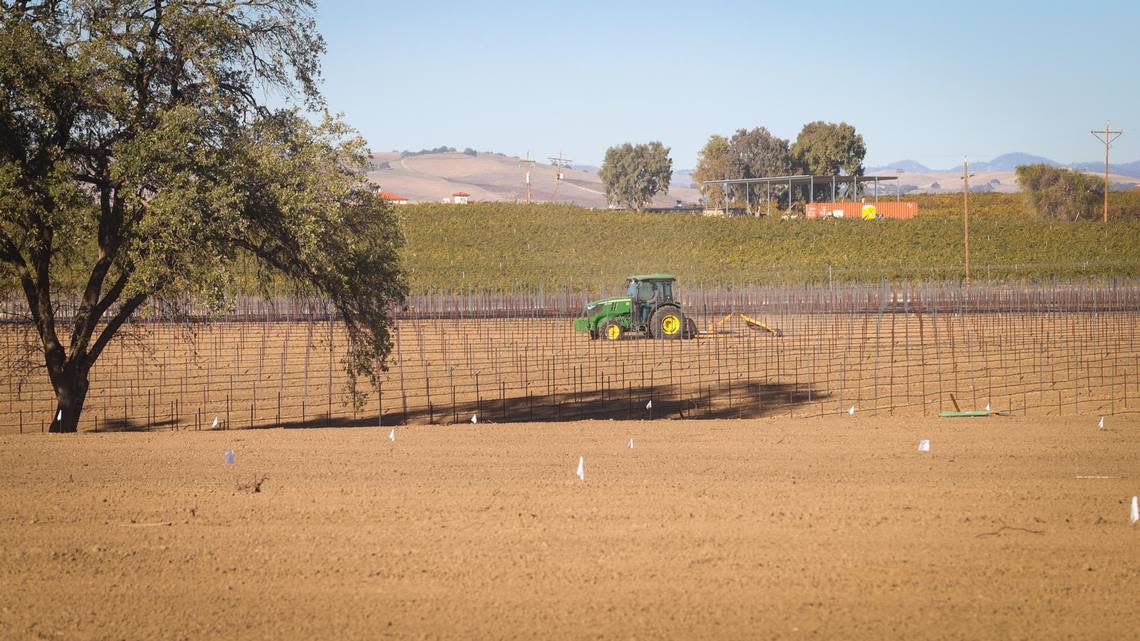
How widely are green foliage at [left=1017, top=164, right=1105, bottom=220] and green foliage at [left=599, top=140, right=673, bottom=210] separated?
35920 mm

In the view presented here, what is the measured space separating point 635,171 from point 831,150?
67.3ft

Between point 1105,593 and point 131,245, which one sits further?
point 131,245

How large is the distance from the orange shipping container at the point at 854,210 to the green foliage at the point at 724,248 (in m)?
5.67

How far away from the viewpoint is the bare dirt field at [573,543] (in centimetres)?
689

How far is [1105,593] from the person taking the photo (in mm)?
7332

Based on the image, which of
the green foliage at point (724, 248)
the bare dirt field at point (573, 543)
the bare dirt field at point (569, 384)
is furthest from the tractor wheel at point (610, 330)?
the green foliage at point (724, 248)

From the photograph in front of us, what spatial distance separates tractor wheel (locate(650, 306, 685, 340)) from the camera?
110ft

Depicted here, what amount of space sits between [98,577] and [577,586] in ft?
11.5

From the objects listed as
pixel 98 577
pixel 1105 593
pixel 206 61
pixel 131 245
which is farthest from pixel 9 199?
pixel 1105 593

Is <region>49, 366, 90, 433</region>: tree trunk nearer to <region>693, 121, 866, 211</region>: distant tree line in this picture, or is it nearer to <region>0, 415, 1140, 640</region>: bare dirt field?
<region>0, 415, 1140, 640</region>: bare dirt field

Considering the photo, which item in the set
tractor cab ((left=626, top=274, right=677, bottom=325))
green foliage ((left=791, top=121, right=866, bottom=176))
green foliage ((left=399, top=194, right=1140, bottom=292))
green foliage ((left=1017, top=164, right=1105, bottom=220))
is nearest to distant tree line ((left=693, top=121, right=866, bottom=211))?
green foliage ((left=791, top=121, right=866, bottom=176))

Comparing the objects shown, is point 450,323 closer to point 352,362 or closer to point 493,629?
point 352,362

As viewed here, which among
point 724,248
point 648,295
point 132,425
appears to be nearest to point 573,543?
point 132,425

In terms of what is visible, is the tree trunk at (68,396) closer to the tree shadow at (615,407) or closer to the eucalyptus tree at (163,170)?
the eucalyptus tree at (163,170)
